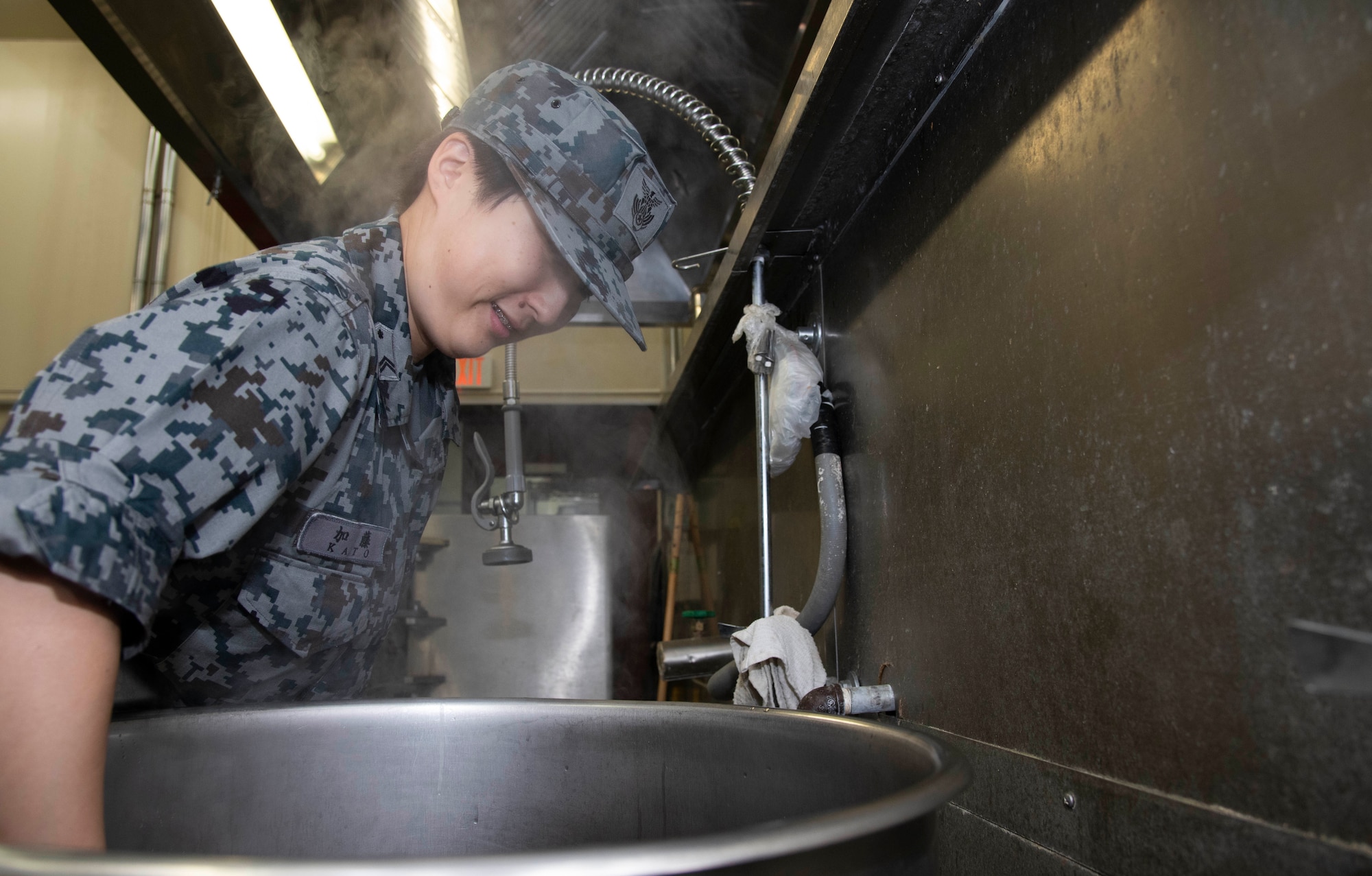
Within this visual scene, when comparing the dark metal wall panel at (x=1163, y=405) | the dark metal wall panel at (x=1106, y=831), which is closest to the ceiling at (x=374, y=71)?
the dark metal wall panel at (x=1163, y=405)

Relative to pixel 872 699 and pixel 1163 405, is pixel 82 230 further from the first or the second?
pixel 1163 405

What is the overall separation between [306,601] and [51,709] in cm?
36

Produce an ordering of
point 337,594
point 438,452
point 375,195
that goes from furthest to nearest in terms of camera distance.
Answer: point 375,195
point 438,452
point 337,594

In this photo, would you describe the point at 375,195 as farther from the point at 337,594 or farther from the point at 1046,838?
the point at 1046,838

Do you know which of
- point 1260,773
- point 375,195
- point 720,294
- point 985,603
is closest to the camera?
point 1260,773

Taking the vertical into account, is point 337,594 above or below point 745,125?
below

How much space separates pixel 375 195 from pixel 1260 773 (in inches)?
72.1

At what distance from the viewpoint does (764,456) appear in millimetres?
1294

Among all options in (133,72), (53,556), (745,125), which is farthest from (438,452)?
(745,125)

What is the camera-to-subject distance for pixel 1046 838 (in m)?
0.63

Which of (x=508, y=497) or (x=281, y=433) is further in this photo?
(x=508, y=497)

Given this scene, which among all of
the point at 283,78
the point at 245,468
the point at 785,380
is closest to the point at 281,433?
the point at 245,468

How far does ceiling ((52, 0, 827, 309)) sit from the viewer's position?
1.25 metres

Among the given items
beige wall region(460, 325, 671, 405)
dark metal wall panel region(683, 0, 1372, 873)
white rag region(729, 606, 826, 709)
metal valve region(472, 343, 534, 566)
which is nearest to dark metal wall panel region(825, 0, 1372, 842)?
dark metal wall panel region(683, 0, 1372, 873)
